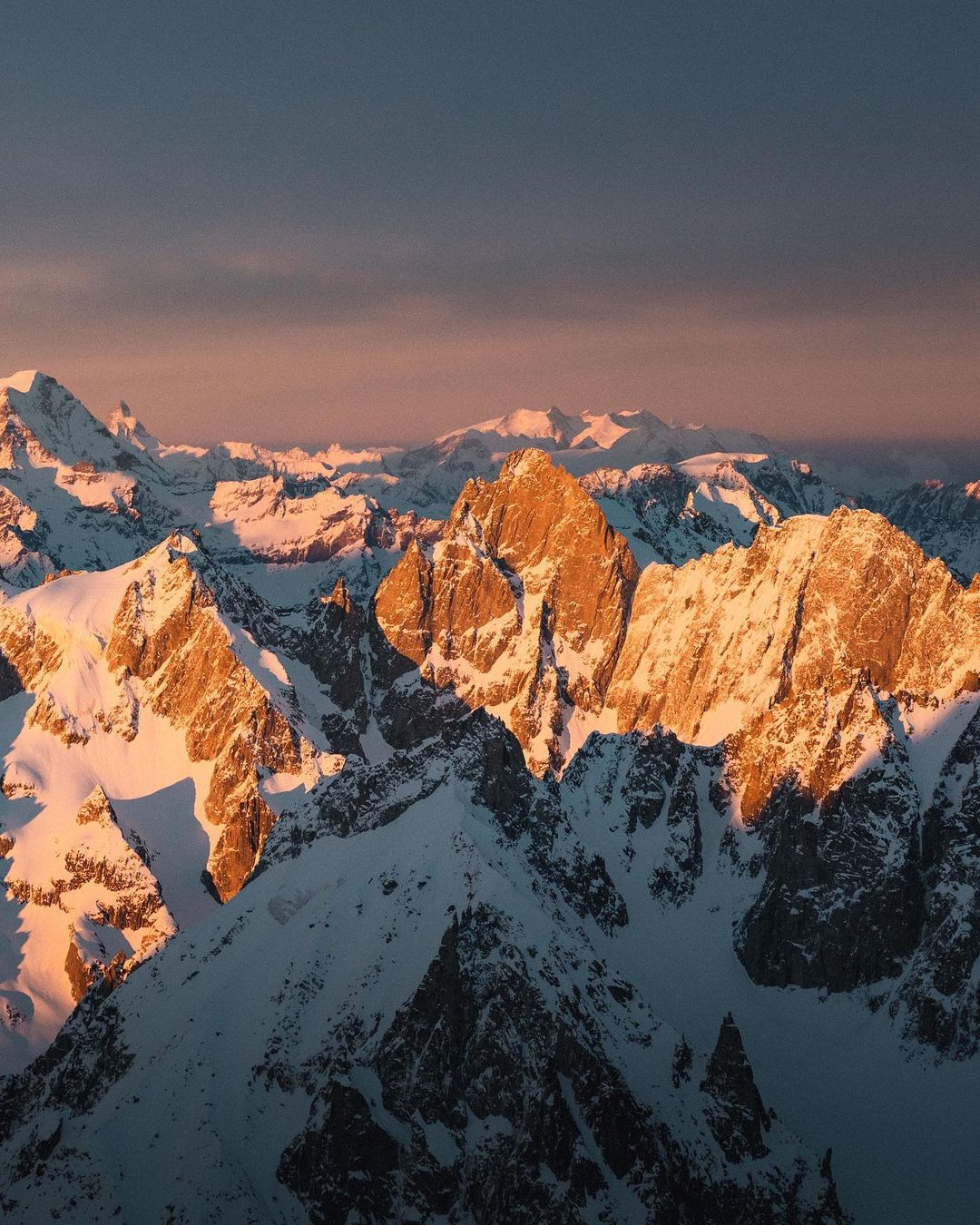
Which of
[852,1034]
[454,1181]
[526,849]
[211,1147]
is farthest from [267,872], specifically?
[852,1034]

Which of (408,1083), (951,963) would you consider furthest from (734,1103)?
(951,963)

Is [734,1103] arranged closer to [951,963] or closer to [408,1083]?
[408,1083]

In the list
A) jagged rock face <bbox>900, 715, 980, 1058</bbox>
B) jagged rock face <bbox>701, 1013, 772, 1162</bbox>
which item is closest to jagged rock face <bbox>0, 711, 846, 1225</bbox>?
jagged rock face <bbox>701, 1013, 772, 1162</bbox>

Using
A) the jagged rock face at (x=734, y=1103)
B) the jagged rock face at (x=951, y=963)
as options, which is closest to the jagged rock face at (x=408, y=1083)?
the jagged rock face at (x=734, y=1103)

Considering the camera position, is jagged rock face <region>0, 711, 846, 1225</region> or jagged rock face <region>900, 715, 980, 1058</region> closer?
jagged rock face <region>0, 711, 846, 1225</region>

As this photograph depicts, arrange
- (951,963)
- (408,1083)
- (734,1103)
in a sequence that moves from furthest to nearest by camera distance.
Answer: (951,963), (734,1103), (408,1083)

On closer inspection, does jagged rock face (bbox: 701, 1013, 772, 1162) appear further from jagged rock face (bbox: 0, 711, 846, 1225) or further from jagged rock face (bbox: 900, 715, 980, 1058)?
jagged rock face (bbox: 900, 715, 980, 1058)

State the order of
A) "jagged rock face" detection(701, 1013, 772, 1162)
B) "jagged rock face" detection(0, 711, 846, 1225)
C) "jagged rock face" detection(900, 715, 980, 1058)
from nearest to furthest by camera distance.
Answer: "jagged rock face" detection(0, 711, 846, 1225) < "jagged rock face" detection(701, 1013, 772, 1162) < "jagged rock face" detection(900, 715, 980, 1058)

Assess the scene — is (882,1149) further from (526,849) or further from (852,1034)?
Answer: (526,849)

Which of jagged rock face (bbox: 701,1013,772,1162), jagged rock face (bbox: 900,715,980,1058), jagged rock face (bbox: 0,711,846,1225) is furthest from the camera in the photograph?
jagged rock face (bbox: 900,715,980,1058)

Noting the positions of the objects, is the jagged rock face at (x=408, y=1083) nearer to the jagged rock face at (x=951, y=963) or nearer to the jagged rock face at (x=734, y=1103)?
the jagged rock face at (x=734, y=1103)

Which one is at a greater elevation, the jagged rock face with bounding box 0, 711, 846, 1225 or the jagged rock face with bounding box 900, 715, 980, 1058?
the jagged rock face with bounding box 0, 711, 846, 1225
